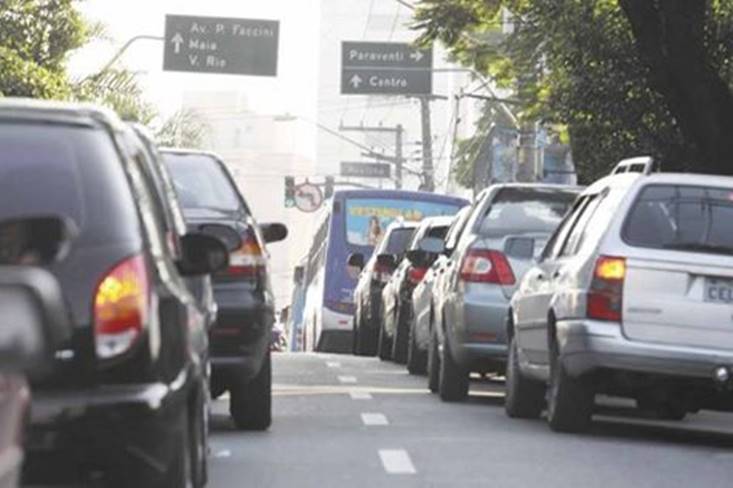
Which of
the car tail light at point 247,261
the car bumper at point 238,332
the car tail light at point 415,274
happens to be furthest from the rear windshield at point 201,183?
the car tail light at point 415,274

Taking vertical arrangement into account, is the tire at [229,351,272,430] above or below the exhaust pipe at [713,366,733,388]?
below

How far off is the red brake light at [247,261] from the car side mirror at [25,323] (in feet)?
25.4

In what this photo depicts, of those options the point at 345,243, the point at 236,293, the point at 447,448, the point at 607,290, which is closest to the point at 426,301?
the point at 607,290

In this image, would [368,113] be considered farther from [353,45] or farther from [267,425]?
[267,425]

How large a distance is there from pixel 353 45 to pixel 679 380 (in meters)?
42.2

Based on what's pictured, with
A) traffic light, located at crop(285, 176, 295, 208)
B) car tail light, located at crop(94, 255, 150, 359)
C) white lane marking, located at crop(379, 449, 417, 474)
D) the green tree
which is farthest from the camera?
traffic light, located at crop(285, 176, 295, 208)

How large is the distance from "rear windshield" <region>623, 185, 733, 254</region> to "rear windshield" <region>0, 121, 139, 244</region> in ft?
18.4

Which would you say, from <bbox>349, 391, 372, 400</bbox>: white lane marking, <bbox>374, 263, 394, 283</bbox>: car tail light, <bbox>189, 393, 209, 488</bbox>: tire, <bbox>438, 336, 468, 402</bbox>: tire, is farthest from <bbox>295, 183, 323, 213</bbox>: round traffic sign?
<bbox>189, 393, 209, 488</bbox>: tire

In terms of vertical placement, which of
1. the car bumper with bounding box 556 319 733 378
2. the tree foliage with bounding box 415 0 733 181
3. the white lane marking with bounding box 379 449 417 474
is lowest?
the white lane marking with bounding box 379 449 417 474

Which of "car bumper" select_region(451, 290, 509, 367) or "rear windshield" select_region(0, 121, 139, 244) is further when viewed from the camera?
"car bumper" select_region(451, 290, 509, 367)

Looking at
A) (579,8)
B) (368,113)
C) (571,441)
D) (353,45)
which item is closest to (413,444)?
(571,441)

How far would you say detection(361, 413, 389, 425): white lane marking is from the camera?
45.4 feet

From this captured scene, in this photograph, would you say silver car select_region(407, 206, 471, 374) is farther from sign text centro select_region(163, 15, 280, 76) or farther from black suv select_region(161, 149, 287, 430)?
sign text centro select_region(163, 15, 280, 76)

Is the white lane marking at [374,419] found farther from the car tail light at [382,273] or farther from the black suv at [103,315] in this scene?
the car tail light at [382,273]
